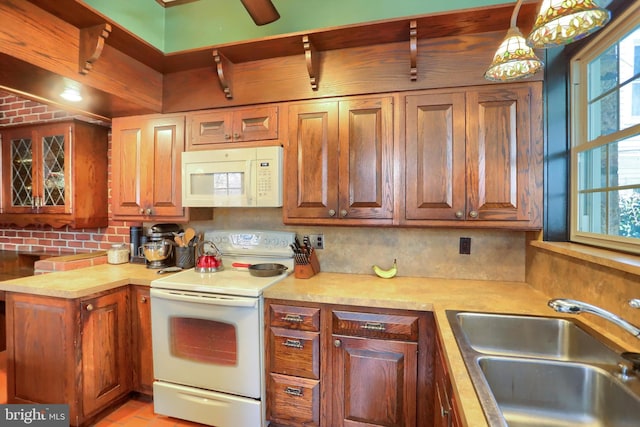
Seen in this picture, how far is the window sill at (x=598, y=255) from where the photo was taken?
3.34ft

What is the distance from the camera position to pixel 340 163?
189cm

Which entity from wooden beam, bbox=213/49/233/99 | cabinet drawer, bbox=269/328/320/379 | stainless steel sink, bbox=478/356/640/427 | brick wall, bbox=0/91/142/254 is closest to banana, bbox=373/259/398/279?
cabinet drawer, bbox=269/328/320/379

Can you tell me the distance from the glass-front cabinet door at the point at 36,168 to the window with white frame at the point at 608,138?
11.8 feet

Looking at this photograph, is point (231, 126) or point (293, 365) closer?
point (293, 365)

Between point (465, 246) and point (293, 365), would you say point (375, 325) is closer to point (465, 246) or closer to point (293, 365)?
point (293, 365)

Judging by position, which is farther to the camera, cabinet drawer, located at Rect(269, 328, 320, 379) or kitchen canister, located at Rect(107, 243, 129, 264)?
kitchen canister, located at Rect(107, 243, 129, 264)

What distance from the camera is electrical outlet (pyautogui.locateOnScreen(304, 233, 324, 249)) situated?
2.25m

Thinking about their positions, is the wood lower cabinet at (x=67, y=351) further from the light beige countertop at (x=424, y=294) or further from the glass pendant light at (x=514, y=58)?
the glass pendant light at (x=514, y=58)

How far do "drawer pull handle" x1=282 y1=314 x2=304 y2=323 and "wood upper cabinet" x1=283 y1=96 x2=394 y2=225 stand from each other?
0.59 meters

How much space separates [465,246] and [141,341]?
2.26 metres

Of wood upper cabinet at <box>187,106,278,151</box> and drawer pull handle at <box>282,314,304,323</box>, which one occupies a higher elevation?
wood upper cabinet at <box>187,106,278,151</box>

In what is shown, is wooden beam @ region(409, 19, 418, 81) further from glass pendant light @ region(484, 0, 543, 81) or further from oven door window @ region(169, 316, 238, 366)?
oven door window @ region(169, 316, 238, 366)

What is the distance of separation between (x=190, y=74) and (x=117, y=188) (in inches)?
41.7

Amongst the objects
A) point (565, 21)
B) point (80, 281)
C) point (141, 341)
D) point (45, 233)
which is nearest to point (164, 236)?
point (80, 281)
